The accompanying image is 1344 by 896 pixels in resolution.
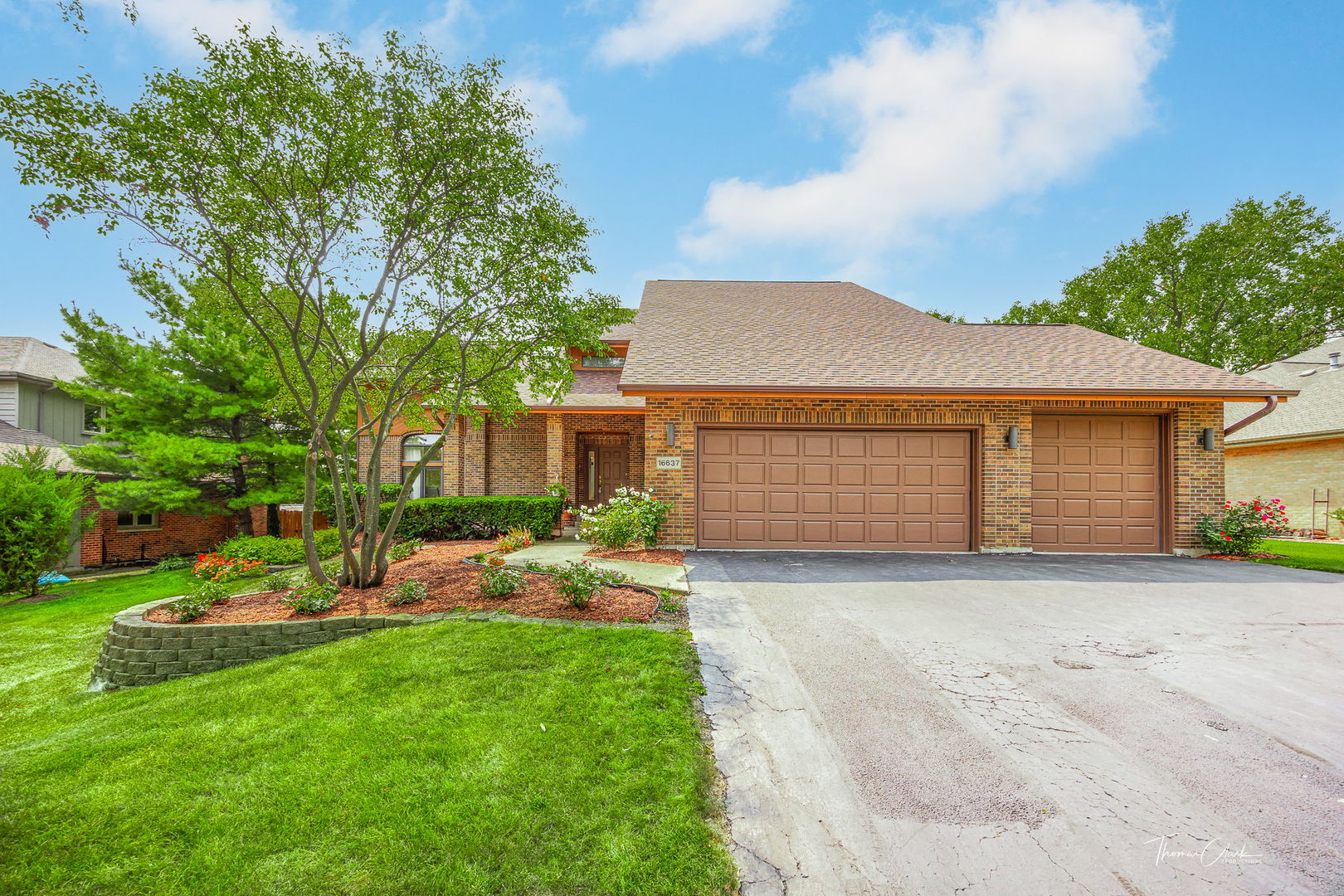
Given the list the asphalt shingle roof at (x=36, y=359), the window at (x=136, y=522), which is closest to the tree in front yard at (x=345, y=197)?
the window at (x=136, y=522)

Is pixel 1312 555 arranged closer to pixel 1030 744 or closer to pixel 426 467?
pixel 1030 744

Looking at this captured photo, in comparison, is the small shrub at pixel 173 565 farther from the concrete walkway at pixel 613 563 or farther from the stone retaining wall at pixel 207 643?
the stone retaining wall at pixel 207 643

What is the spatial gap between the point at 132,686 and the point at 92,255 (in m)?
4.43

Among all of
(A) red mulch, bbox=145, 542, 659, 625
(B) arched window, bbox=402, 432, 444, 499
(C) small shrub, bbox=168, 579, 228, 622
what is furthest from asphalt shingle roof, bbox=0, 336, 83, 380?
(A) red mulch, bbox=145, 542, 659, 625

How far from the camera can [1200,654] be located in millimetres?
4184

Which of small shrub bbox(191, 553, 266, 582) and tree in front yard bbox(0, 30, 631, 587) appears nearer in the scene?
tree in front yard bbox(0, 30, 631, 587)

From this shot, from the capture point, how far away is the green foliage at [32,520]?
28.2ft

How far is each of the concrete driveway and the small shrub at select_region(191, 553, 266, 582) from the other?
7095 millimetres

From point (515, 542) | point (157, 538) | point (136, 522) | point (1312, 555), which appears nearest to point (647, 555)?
point (515, 542)

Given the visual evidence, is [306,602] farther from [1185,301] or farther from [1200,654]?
[1185,301]

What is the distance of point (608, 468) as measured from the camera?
12805 mm

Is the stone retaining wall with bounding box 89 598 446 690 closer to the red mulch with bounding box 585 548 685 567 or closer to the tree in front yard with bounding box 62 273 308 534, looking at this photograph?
the red mulch with bounding box 585 548 685 567

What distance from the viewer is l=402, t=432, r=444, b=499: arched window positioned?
13.6m

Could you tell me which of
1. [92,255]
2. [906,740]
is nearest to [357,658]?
[906,740]
